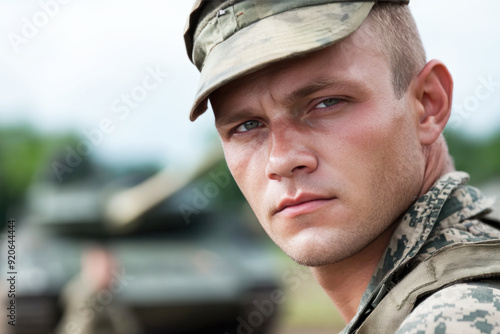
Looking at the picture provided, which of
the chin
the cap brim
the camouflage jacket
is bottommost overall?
the camouflage jacket

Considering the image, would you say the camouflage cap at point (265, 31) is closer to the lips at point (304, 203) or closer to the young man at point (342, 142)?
the young man at point (342, 142)

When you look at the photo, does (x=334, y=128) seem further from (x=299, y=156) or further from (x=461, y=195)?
(x=461, y=195)

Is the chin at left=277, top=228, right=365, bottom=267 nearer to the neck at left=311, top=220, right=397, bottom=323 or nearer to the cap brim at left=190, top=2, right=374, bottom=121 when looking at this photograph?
the neck at left=311, top=220, right=397, bottom=323

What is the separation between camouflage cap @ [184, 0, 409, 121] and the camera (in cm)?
188

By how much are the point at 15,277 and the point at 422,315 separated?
9.26m

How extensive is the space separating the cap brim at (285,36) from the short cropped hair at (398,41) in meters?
0.09

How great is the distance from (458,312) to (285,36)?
857mm

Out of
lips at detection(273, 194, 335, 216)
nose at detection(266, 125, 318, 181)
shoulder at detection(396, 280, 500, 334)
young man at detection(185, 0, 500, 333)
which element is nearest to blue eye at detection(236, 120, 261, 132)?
young man at detection(185, 0, 500, 333)

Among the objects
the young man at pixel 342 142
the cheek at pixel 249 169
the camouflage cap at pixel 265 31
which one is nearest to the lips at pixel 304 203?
the young man at pixel 342 142

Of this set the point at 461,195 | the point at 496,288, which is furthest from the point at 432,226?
the point at 496,288

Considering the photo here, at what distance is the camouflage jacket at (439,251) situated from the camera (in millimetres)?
1449

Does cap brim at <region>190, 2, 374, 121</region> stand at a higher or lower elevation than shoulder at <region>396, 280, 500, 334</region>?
higher

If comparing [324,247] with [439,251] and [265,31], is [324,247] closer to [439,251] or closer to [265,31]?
[439,251]

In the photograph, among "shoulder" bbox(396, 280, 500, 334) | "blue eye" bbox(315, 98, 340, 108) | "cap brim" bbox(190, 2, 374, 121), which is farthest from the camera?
"blue eye" bbox(315, 98, 340, 108)
